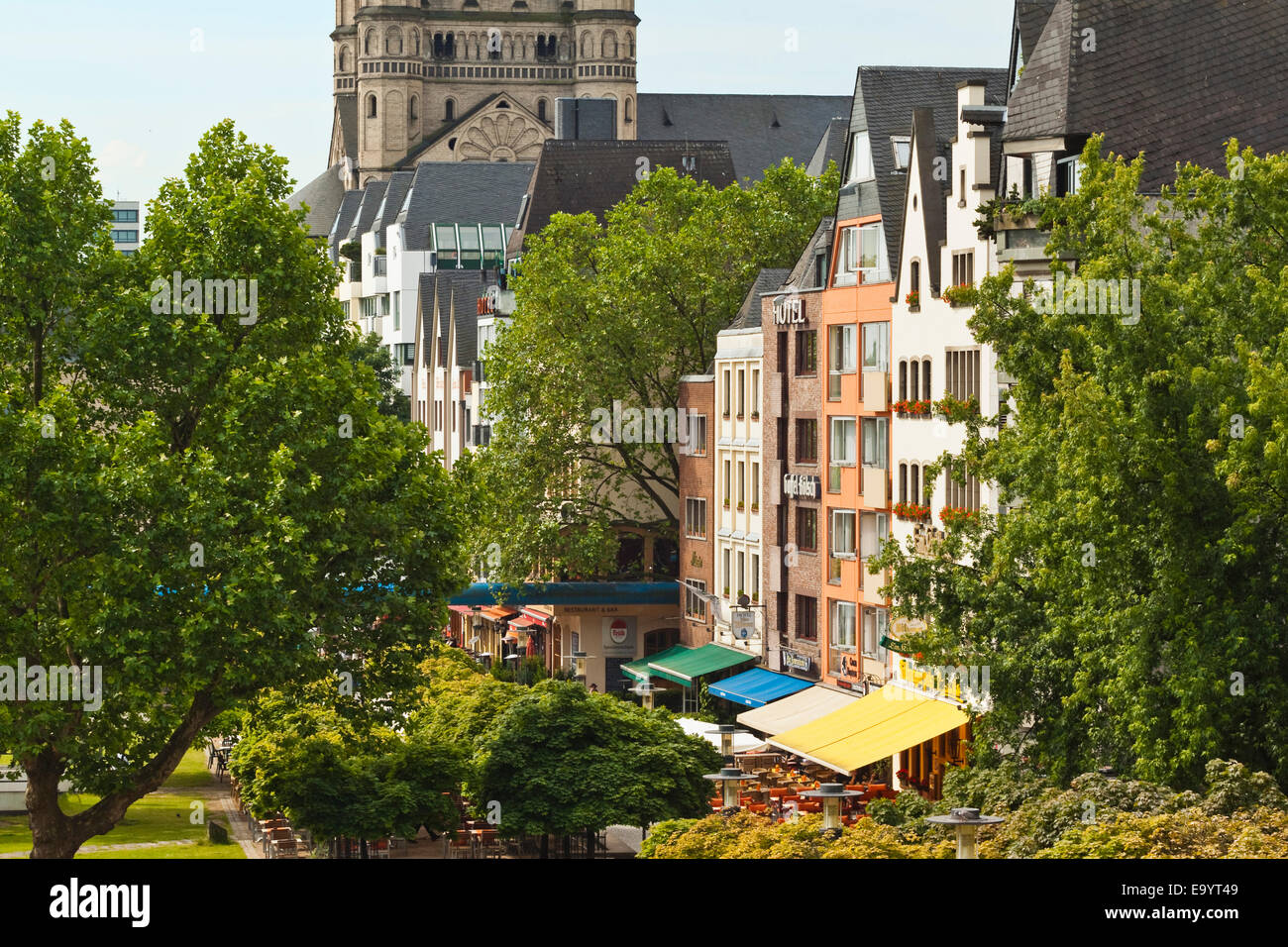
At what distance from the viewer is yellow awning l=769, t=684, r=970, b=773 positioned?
43.6 m

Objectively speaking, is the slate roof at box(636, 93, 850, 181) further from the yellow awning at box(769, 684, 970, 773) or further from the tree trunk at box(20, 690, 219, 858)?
the tree trunk at box(20, 690, 219, 858)

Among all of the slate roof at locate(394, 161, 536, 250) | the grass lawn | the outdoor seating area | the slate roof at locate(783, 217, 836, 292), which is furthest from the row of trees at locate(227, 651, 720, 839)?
the slate roof at locate(394, 161, 536, 250)

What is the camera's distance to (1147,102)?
126ft

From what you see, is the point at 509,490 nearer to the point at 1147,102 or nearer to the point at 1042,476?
the point at 1147,102

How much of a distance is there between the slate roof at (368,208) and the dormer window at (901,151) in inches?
3906

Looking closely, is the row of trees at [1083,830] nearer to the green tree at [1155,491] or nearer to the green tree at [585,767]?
the green tree at [1155,491]

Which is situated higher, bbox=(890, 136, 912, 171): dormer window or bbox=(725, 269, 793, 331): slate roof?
bbox=(890, 136, 912, 171): dormer window

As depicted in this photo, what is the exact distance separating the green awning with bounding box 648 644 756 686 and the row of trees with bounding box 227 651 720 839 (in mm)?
24589

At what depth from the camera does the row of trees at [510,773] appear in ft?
122

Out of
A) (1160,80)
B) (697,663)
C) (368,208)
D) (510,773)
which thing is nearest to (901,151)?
(1160,80)

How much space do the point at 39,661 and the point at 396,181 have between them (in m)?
111

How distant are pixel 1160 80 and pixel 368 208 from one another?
12158 cm

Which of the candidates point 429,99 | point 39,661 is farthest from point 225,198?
point 429,99

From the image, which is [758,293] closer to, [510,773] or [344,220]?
[510,773]
